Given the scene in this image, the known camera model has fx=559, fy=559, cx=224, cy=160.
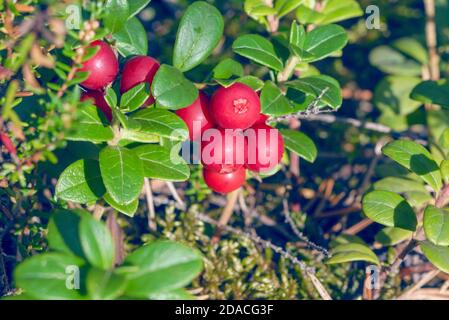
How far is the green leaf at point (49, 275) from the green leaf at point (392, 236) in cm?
195

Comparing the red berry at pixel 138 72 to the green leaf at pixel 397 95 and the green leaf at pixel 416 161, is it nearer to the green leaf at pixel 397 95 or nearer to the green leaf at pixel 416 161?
the green leaf at pixel 416 161

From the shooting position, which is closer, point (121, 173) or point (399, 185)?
point (121, 173)

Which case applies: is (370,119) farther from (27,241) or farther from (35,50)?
(35,50)

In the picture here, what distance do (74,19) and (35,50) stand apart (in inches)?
23.7

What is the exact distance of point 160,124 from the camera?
2.46m

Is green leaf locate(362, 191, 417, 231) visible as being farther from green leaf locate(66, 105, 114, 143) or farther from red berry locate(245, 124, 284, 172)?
green leaf locate(66, 105, 114, 143)

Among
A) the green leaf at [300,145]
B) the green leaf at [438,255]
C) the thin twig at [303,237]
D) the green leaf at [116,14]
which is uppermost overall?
the green leaf at [116,14]

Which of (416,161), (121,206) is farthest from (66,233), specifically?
(416,161)

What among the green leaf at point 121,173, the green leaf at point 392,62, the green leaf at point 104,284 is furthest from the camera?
the green leaf at point 392,62

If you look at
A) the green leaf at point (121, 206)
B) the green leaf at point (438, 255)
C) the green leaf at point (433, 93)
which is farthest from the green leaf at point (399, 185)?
the green leaf at point (121, 206)

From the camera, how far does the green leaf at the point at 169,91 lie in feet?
8.04

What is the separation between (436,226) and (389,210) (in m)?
0.28

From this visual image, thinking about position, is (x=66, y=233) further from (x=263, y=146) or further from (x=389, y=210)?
(x=389, y=210)
